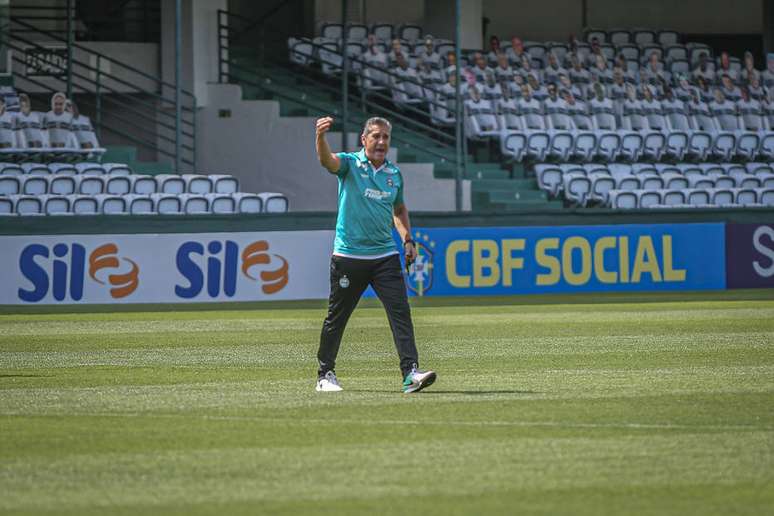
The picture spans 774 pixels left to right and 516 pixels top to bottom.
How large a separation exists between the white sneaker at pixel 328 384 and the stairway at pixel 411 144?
58.8 feet

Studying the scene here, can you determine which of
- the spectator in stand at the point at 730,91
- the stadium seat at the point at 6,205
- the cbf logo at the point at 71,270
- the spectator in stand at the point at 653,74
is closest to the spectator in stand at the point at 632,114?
the spectator in stand at the point at 653,74

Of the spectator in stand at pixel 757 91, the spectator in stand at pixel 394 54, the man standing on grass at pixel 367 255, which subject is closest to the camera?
the man standing on grass at pixel 367 255

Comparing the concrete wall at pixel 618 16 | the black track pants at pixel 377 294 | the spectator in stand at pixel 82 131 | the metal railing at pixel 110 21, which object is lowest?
the black track pants at pixel 377 294

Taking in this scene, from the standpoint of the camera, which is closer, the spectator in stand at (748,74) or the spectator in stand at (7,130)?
the spectator in stand at (7,130)

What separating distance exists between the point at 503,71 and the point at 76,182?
1101cm

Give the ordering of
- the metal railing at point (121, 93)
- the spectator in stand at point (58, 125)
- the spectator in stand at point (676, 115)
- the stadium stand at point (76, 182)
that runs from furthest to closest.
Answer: the spectator in stand at point (676, 115)
the metal railing at point (121, 93)
the spectator in stand at point (58, 125)
the stadium stand at point (76, 182)

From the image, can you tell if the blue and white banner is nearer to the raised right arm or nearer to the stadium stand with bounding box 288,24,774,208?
the stadium stand with bounding box 288,24,774,208

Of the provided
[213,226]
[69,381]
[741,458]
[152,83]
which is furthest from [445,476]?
[152,83]

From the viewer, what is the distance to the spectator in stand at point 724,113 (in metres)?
34.8

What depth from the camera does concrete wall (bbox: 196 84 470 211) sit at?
31875mm

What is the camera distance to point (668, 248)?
85.6 feet

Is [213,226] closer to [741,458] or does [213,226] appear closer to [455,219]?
[455,219]

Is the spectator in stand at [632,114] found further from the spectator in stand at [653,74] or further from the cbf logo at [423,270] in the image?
the cbf logo at [423,270]

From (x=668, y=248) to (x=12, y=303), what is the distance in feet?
35.7
